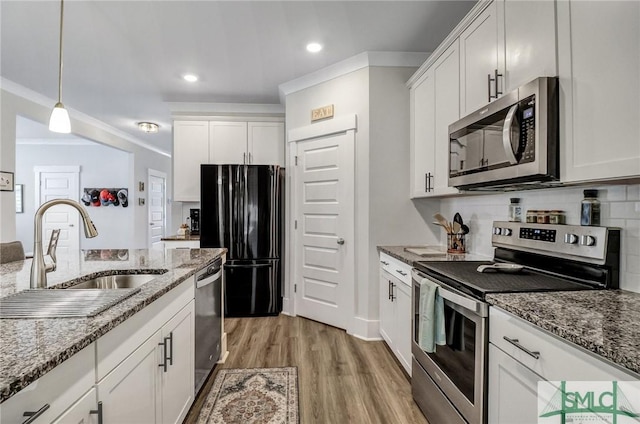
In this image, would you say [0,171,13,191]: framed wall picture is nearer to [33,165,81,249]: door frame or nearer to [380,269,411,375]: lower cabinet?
[33,165,81,249]: door frame

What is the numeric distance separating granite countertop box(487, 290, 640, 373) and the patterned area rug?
141 cm

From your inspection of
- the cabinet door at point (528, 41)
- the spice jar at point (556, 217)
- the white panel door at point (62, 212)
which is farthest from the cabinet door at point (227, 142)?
the white panel door at point (62, 212)

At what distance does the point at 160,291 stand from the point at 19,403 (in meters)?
0.71

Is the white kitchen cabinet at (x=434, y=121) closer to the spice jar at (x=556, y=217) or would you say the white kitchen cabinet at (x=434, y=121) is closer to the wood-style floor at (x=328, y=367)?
the spice jar at (x=556, y=217)

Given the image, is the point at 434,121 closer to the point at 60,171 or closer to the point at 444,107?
the point at 444,107

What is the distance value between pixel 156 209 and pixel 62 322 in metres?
7.32

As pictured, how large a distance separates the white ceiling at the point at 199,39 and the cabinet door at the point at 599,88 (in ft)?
4.16

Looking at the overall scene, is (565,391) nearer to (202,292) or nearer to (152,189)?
(202,292)

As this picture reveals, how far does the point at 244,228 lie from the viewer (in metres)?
3.72

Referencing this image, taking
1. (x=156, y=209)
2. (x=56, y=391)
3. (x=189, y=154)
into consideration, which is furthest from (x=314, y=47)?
(x=156, y=209)

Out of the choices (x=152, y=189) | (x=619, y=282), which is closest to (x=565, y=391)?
(x=619, y=282)

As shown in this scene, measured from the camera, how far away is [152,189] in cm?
745

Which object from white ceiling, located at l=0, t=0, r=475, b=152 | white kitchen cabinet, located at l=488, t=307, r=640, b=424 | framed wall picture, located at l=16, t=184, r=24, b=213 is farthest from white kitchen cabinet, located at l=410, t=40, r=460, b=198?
framed wall picture, located at l=16, t=184, r=24, b=213

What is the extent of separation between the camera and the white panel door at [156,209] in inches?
288
